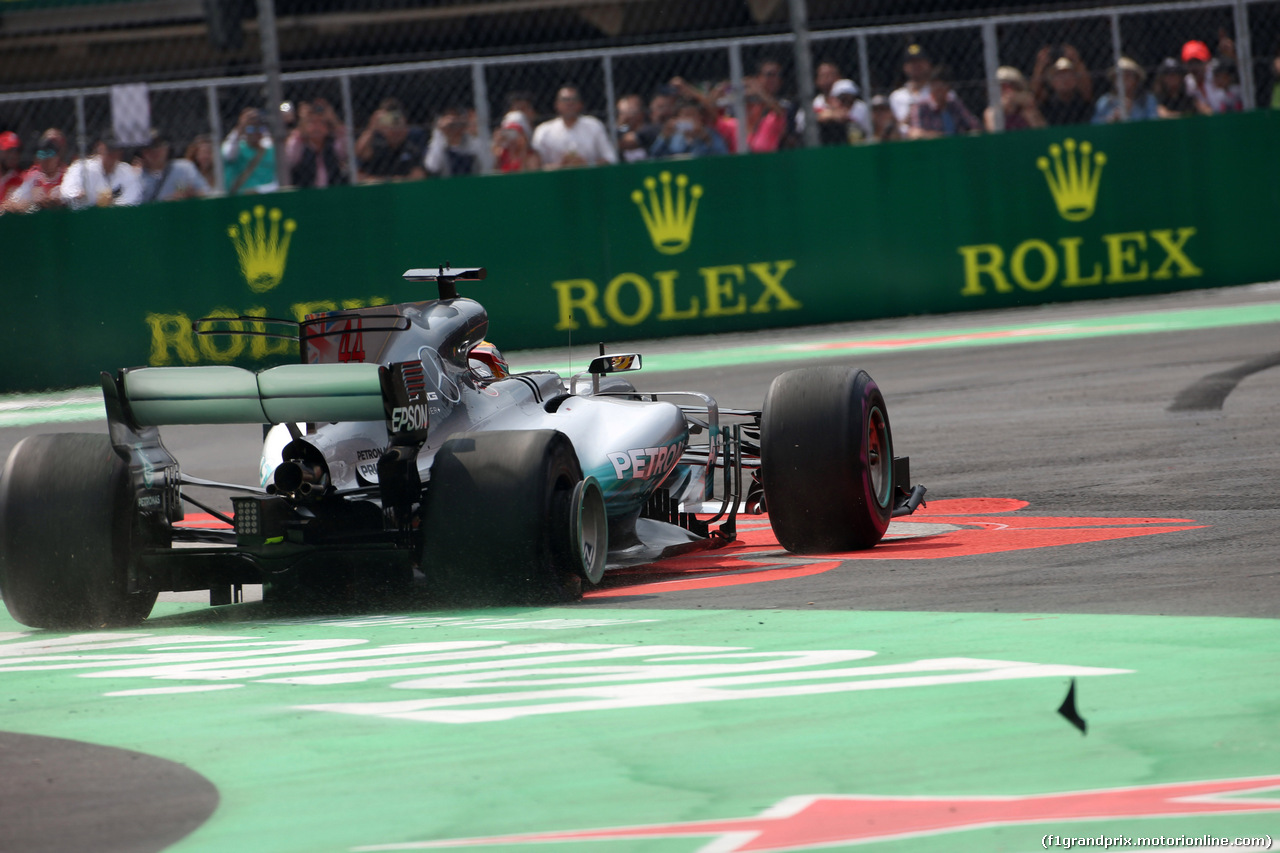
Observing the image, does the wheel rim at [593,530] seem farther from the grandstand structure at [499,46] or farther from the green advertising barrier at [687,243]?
the grandstand structure at [499,46]

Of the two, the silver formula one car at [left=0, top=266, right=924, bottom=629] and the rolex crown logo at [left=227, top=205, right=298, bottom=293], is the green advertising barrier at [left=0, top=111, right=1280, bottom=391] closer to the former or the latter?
the rolex crown logo at [left=227, top=205, right=298, bottom=293]

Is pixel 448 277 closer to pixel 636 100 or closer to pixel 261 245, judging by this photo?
pixel 261 245

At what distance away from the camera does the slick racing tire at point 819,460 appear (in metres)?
7.43

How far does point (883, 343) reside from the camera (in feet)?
55.1

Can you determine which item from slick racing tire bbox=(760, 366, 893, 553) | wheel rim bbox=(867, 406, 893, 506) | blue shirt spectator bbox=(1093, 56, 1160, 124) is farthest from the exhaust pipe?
blue shirt spectator bbox=(1093, 56, 1160, 124)

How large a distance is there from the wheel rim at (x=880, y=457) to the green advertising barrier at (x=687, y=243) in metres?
8.81

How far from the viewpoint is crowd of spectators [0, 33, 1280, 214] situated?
53.6 ft

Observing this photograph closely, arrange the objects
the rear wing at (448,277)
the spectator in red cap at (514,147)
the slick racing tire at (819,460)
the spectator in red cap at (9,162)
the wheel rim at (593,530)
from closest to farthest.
Answer: 1. the wheel rim at (593,530)
2. the slick racing tire at (819,460)
3. the rear wing at (448,277)
4. the spectator in red cap at (9,162)
5. the spectator in red cap at (514,147)

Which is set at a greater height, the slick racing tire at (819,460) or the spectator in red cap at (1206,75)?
the spectator in red cap at (1206,75)

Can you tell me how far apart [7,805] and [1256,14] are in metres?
17.2

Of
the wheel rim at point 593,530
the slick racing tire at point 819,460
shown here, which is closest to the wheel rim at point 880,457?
the slick racing tire at point 819,460

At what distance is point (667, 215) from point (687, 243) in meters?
0.32

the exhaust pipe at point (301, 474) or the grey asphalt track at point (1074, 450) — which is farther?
the exhaust pipe at point (301, 474)

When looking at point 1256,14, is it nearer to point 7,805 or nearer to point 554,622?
point 554,622
